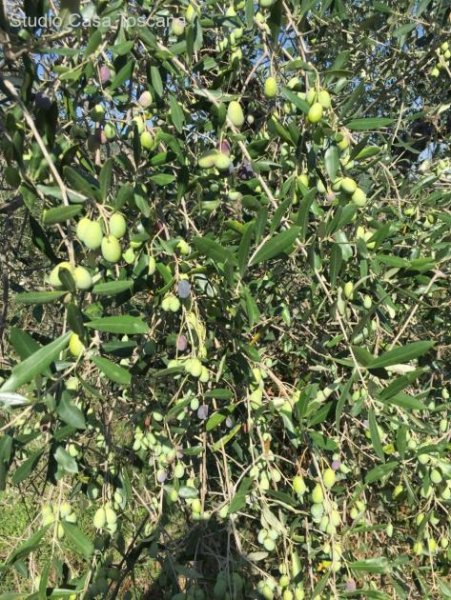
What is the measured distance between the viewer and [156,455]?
1073mm

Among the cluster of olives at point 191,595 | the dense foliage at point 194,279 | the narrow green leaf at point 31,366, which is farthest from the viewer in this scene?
the cluster of olives at point 191,595

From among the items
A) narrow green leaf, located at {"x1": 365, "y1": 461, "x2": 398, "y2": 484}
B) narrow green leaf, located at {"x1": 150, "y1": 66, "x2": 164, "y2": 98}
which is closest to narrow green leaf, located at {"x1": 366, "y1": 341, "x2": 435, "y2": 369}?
narrow green leaf, located at {"x1": 365, "y1": 461, "x2": 398, "y2": 484}

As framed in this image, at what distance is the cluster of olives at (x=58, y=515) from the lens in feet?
3.13

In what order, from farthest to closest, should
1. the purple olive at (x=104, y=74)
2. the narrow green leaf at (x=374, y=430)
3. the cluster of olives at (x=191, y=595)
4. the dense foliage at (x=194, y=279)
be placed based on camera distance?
the cluster of olives at (x=191, y=595), the purple olive at (x=104, y=74), the narrow green leaf at (x=374, y=430), the dense foliage at (x=194, y=279)

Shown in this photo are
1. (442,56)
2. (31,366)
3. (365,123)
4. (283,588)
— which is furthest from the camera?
(442,56)

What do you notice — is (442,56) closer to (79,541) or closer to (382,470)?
(382,470)

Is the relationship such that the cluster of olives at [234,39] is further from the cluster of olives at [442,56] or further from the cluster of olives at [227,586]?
the cluster of olives at [227,586]

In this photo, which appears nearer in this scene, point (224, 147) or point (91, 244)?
point (91, 244)

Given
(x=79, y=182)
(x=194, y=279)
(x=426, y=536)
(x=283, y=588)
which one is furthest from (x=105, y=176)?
(x=426, y=536)

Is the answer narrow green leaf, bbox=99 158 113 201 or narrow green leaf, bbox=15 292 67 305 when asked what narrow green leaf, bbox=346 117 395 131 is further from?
narrow green leaf, bbox=15 292 67 305

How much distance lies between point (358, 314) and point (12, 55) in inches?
31.5

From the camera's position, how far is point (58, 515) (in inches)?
38.0

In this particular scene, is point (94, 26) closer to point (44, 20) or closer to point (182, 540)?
point (44, 20)

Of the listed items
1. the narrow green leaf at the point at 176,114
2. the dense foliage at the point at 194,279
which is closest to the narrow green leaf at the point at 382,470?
the dense foliage at the point at 194,279
